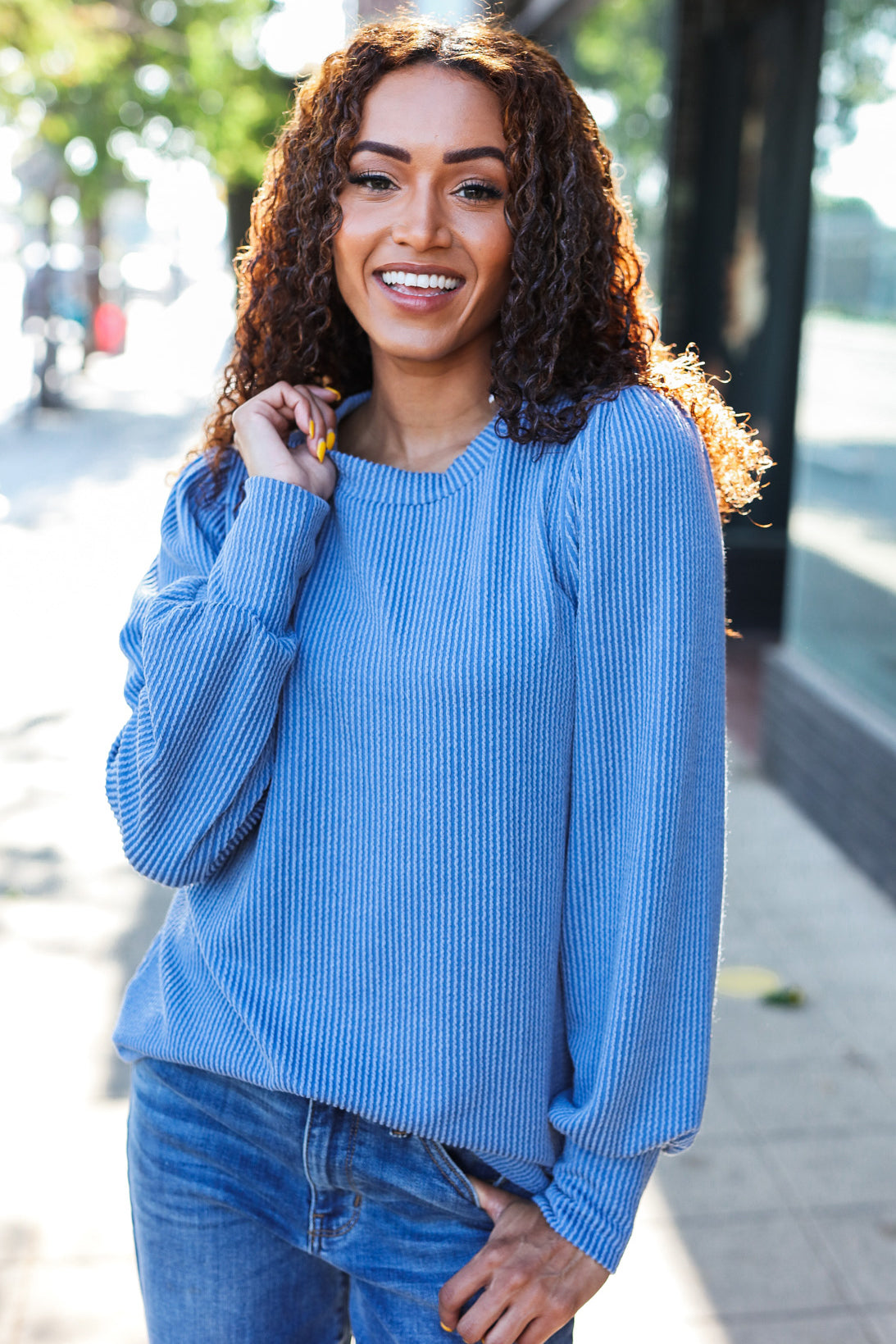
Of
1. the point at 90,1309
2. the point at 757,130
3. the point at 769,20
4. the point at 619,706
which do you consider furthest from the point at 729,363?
the point at 619,706

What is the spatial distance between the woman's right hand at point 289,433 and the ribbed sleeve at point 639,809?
1.23 ft

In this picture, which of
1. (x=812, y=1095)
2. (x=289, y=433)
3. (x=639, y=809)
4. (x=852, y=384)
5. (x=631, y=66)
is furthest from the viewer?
(x=631, y=66)

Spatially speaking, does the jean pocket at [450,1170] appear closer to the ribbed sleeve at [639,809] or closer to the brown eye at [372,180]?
A: the ribbed sleeve at [639,809]

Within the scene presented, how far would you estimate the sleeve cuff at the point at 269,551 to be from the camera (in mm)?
1592

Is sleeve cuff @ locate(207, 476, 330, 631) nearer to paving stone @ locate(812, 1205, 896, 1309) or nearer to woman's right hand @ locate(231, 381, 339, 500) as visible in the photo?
woman's right hand @ locate(231, 381, 339, 500)

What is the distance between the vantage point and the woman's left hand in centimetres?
150

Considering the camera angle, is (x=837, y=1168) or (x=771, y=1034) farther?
(x=771, y=1034)

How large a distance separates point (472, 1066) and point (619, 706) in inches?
15.9

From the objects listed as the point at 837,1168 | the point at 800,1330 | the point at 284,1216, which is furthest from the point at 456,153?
the point at 837,1168

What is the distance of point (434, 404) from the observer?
1.77 meters

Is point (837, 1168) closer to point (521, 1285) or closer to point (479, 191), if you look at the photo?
point (521, 1285)

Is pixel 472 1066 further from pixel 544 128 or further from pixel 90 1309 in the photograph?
pixel 90 1309

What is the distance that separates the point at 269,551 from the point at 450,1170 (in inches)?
27.7

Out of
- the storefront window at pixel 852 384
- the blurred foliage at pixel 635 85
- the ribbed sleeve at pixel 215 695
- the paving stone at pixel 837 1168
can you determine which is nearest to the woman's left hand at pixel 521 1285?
the ribbed sleeve at pixel 215 695
